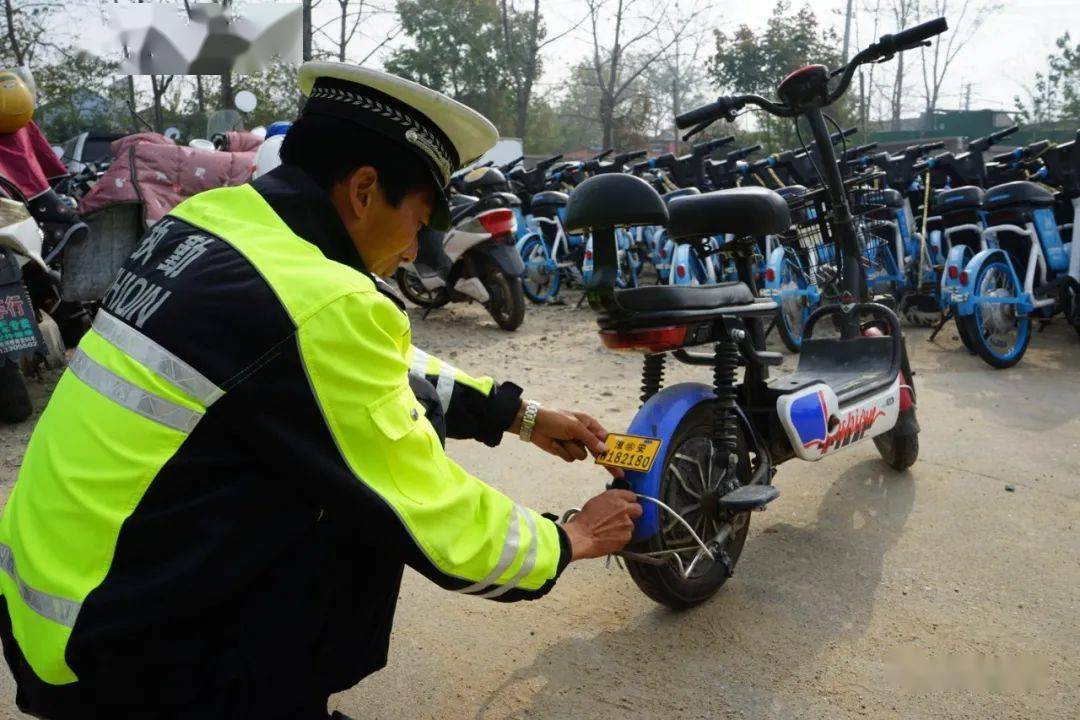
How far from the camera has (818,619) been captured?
2330 millimetres

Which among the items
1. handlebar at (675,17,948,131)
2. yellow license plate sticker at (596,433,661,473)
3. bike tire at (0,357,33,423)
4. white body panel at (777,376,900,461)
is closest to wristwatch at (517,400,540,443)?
yellow license plate sticker at (596,433,661,473)

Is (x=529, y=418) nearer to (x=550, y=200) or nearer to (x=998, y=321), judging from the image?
(x=998, y=321)

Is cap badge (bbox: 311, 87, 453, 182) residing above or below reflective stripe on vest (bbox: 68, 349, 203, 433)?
above

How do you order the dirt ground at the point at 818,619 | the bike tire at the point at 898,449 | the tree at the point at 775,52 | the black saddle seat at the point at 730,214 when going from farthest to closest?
1. the tree at the point at 775,52
2. the bike tire at the point at 898,449
3. the black saddle seat at the point at 730,214
4. the dirt ground at the point at 818,619

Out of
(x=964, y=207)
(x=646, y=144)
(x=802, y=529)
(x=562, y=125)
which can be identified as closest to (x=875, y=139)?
(x=646, y=144)

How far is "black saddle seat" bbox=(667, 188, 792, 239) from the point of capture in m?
2.37

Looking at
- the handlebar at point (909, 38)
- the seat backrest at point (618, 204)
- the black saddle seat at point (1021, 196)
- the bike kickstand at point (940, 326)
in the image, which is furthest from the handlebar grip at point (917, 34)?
the bike kickstand at point (940, 326)

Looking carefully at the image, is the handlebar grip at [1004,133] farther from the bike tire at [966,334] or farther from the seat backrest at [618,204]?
the seat backrest at [618,204]

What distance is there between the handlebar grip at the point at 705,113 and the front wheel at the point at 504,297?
11.2 feet

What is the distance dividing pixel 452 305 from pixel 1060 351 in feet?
15.2

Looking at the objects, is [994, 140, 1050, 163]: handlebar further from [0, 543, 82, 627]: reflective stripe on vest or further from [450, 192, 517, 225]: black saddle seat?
[0, 543, 82, 627]: reflective stripe on vest

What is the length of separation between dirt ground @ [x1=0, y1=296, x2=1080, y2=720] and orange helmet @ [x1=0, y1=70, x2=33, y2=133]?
2112 mm

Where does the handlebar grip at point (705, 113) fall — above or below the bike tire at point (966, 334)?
above

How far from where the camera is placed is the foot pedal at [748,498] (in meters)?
2.18
